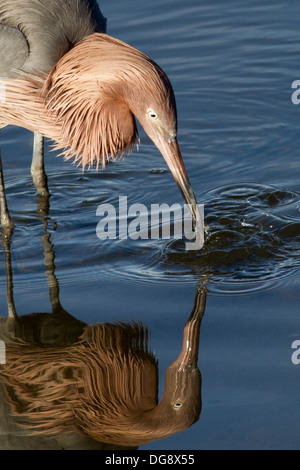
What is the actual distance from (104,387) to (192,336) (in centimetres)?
61

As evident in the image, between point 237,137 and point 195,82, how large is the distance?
3.82 feet

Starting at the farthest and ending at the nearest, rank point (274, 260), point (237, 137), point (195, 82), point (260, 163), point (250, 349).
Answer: point (195, 82) → point (237, 137) → point (260, 163) → point (274, 260) → point (250, 349)

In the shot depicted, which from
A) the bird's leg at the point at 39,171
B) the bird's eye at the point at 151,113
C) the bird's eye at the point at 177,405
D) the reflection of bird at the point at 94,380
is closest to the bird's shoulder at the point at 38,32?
the bird's eye at the point at 151,113

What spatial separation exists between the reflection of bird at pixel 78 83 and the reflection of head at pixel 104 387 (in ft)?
3.72

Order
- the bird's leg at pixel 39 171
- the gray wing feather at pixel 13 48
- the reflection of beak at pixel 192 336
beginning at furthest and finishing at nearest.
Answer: the bird's leg at pixel 39 171
the gray wing feather at pixel 13 48
the reflection of beak at pixel 192 336

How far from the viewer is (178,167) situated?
529 cm

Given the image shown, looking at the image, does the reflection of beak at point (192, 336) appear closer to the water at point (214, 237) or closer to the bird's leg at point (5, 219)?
the water at point (214, 237)

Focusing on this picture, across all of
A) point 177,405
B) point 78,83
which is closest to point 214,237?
point 78,83

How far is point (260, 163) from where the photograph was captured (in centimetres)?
692

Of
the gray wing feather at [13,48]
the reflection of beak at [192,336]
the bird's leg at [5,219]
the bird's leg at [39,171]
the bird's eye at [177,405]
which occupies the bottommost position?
the bird's eye at [177,405]

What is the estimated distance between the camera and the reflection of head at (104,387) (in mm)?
4297

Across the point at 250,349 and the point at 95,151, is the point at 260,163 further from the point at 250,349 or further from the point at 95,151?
the point at 250,349

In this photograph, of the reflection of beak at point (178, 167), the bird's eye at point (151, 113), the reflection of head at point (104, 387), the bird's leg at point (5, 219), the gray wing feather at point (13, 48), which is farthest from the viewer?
the bird's leg at point (5, 219)
